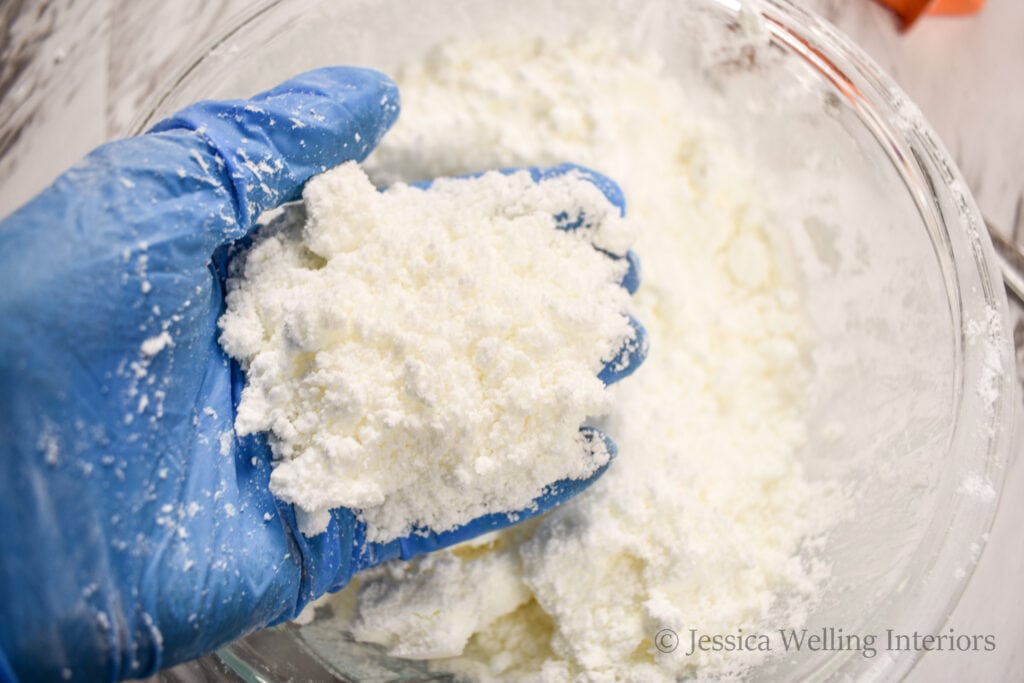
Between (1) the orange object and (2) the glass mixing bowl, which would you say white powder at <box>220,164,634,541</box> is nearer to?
(2) the glass mixing bowl

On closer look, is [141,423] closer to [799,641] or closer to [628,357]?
[628,357]

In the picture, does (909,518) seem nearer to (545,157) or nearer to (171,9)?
(545,157)

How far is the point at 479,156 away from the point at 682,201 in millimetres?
418

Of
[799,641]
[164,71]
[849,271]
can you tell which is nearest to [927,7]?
[849,271]

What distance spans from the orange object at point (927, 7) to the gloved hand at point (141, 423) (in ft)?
4.26

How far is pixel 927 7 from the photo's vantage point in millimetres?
1534

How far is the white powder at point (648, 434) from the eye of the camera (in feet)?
3.78

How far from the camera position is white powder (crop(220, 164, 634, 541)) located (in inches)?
36.5

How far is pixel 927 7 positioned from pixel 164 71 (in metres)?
1.65

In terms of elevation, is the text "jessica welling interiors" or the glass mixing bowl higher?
the glass mixing bowl

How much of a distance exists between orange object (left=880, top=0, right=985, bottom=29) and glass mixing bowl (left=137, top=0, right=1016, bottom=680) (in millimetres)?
340

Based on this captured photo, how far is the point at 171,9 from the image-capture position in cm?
157

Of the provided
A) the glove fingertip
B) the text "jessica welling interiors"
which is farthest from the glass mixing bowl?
the glove fingertip

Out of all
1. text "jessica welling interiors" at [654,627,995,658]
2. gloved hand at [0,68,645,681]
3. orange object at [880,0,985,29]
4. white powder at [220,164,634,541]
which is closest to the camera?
gloved hand at [0,68,645,681]
